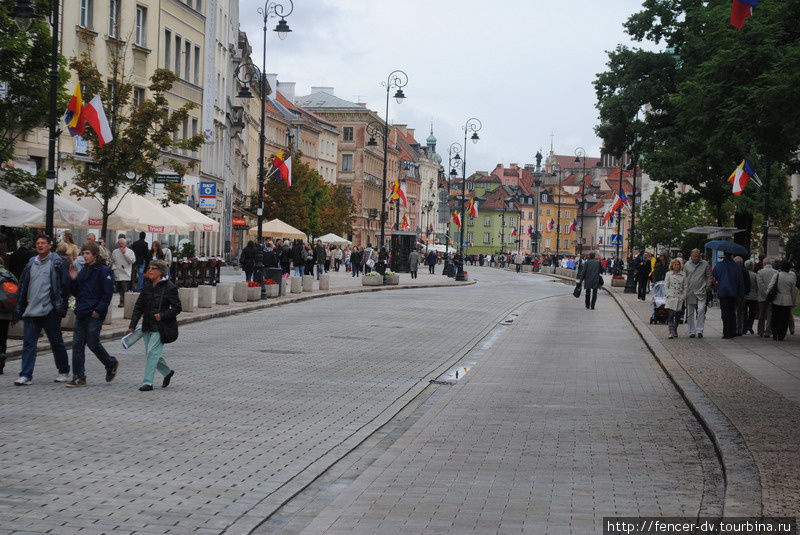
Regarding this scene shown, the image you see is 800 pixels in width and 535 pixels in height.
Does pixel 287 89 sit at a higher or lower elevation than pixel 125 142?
higher

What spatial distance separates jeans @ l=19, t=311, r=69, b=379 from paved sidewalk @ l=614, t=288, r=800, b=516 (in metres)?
7.62

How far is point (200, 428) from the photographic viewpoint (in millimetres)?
11188

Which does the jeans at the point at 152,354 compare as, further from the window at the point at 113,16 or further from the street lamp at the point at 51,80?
the window at the point at 113,16

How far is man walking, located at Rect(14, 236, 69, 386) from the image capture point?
14.1m

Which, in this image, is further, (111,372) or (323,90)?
(323,90)

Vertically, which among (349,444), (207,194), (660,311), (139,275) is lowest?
(349,444)

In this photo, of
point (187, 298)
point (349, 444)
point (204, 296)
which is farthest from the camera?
point (204, 296)

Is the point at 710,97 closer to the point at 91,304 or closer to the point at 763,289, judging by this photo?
the point at 763,289

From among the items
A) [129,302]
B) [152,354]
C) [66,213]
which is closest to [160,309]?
[152,354]

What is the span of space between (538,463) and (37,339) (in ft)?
23.1

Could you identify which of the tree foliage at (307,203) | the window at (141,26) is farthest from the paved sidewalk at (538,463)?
the tree foliage at (307,203)

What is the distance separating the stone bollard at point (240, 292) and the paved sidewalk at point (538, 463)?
1630 centimetres

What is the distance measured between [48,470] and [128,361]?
856 cm

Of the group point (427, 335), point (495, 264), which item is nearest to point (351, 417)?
point (427, 335)
